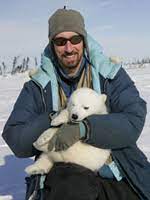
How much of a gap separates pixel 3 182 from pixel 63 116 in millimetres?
1815

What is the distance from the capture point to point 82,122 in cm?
259

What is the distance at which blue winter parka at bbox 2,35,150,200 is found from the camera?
8.64ft

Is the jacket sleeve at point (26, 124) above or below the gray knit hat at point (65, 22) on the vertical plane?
below

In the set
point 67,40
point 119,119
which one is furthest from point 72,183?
point 67,40

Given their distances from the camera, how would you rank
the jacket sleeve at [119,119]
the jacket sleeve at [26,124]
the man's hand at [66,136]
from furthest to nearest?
the jacket sleeve at [26,124]
the jacket sleeve at [119,119]
the man's hand at [66,136]

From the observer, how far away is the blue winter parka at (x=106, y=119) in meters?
2.63

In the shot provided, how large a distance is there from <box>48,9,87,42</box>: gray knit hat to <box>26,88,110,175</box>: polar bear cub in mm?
375

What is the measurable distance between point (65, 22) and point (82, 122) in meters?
0.63

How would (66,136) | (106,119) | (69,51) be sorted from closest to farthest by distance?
1. (66,136)
2. (106,119)
3. (69,51)

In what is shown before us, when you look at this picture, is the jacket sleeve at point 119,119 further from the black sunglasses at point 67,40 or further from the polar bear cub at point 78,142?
the black sunglasses at point 67,40

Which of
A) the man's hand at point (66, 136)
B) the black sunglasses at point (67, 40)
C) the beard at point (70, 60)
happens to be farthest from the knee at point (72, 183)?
the black sunglasses at point (67, 40)

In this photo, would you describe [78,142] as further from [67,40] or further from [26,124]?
[67,40]

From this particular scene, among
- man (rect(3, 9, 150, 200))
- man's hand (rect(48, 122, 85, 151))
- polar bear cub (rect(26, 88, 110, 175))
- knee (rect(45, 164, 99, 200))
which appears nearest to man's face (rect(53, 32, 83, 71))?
man (rect(3, 9, 150, 200))

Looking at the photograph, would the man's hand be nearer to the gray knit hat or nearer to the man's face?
the man's face
